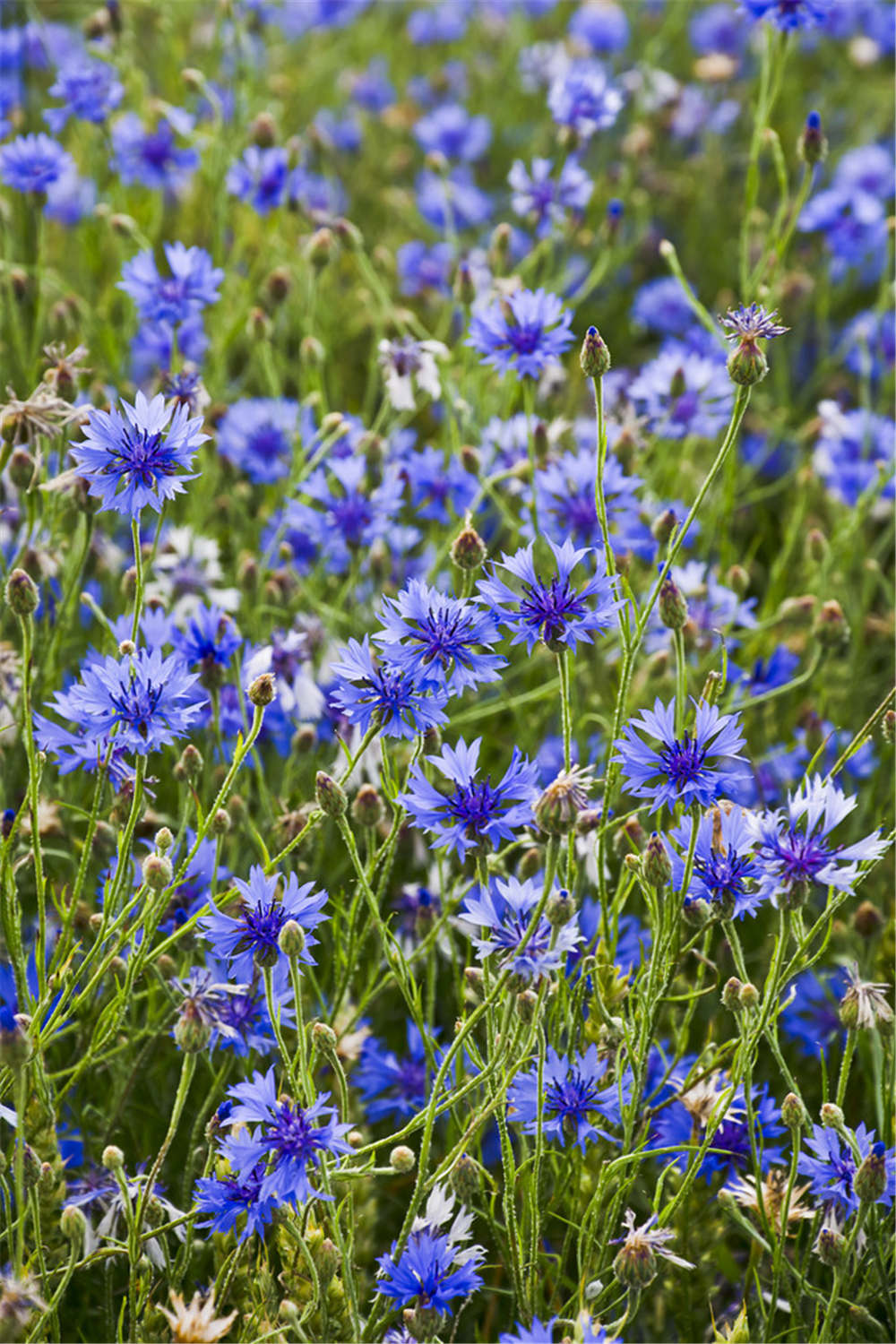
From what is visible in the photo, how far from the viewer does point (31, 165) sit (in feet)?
5.78

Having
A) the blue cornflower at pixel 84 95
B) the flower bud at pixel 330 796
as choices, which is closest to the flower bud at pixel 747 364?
the flower bud at pixel 330 796

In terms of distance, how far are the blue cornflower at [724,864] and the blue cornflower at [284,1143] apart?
0.30 meters

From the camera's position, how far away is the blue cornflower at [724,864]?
101 cm

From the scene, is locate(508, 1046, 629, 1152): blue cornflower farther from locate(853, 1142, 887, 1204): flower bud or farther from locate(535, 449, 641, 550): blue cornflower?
locate(535, 449, 641, 550): blue cornflower

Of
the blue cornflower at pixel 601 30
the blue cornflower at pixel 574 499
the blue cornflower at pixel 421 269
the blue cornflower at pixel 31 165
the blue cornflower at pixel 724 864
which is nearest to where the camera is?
the blue cornflower at pixel 724 864

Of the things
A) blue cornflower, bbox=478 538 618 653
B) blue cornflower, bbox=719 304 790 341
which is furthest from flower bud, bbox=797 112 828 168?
blue cornflower, bbox=478 538 618 653

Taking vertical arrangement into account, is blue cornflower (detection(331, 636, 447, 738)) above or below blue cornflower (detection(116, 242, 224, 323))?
below

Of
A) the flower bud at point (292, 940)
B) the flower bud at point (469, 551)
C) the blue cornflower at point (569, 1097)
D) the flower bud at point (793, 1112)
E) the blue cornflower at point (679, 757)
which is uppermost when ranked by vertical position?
the flower bud at point (469, 551)

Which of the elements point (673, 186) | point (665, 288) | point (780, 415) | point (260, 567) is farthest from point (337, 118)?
point (260, 567)

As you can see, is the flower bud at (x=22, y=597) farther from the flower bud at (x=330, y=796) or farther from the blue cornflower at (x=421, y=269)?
the blue cornflower at (x=421, y=269)

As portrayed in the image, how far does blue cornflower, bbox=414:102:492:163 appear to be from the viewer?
2.75 m

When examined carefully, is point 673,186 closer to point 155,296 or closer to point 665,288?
point 665,288

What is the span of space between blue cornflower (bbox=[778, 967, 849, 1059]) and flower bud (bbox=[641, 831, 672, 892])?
→ 1.80 ft

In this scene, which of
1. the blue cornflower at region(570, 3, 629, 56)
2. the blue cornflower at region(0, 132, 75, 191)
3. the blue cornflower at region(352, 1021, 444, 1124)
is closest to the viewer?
the blue cornflower at region(352, 1021, 444, 1124)
